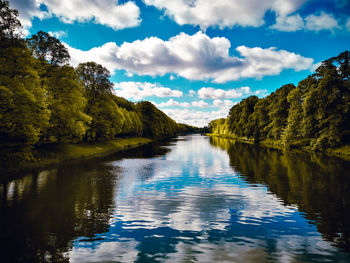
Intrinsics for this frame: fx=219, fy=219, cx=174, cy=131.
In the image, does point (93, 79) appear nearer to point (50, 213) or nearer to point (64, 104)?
point (64, 104)

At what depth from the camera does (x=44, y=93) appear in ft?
89.6

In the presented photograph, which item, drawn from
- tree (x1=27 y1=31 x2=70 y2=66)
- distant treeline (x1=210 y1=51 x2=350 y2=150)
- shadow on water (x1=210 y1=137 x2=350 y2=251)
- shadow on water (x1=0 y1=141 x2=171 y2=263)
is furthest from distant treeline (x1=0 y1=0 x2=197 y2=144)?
distant treeline (x1=210 y1=51 x2=350 y2=150)

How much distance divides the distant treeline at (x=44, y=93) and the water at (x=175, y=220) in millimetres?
7346

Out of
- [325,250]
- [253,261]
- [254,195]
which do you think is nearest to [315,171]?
[254,195]

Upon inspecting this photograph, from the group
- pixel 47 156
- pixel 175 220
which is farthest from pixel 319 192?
pixel 47 156

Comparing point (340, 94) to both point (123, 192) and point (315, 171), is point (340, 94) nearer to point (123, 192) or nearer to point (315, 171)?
point (315, 171)

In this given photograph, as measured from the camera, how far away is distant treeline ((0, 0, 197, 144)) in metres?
→ 22.9

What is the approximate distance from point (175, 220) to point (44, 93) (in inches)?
963

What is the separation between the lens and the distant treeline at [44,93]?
22.9 m

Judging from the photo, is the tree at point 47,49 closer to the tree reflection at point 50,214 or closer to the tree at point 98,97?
the tree at point 98,97

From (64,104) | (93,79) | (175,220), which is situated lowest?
(175,220)

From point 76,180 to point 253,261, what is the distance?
17537 millimetres

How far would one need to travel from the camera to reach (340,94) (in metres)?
38.8

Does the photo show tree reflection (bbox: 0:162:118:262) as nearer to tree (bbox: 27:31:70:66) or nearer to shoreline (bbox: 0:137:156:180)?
shoreline (bbox: 0:137:156:180)
